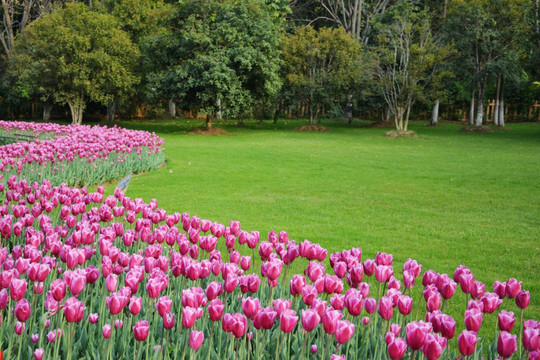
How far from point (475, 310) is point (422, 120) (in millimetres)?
44443

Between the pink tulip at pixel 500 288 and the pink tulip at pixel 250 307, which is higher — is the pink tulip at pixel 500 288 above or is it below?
below

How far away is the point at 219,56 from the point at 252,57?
5.68 feet

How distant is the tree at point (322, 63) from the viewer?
32.3 meters

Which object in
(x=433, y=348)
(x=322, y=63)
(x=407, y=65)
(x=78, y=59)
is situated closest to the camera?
(x=433, y=348)

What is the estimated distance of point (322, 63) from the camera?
33.1 m

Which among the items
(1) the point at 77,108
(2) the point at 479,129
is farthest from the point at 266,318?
(1) the point at 77,108

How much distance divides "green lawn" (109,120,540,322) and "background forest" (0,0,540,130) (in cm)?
883

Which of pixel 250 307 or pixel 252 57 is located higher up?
pixel 252 57

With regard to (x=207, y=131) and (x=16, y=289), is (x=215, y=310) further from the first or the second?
(x=207, y=131)

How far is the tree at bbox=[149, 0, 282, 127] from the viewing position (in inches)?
1064

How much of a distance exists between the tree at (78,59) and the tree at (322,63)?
9.42 m

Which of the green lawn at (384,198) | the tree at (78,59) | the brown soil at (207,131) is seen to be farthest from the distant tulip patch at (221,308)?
the tree at (78,59)

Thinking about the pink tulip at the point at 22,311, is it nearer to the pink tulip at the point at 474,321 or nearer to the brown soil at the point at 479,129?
the pink tulip at the point at 474,321

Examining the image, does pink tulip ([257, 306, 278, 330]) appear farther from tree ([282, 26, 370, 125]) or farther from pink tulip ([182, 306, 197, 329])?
tree ([282, 26, 370, 125])
